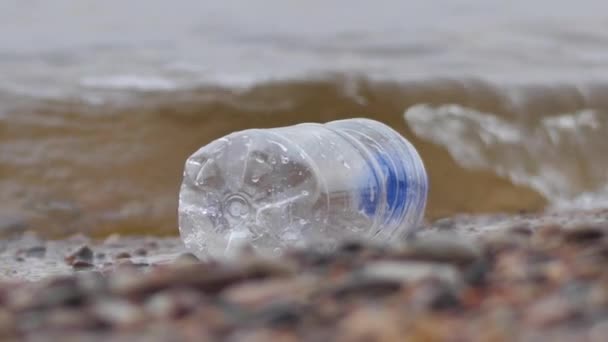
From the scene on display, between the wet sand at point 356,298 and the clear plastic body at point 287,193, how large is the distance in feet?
3.52

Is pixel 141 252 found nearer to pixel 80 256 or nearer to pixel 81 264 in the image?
pixel 80 256

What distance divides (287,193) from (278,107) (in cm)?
326

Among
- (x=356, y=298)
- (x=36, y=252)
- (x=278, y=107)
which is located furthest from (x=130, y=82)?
(x=356, y=298)

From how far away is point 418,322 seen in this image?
159cm

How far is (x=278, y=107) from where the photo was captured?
6.44m

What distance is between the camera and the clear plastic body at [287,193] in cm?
319

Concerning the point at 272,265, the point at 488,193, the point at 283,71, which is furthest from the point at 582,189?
the point at 272,265

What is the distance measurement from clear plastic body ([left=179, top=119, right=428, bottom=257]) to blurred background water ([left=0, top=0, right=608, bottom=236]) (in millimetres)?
2231

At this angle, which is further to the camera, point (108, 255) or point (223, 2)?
point (223, 2)

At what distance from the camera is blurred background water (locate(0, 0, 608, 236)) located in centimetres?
588

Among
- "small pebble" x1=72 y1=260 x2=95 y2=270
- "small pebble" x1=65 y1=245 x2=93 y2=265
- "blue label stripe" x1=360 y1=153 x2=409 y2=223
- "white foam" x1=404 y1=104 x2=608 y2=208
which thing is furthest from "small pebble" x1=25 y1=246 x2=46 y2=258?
"white foam" x1=404 y1=104 x2=608 y2=208

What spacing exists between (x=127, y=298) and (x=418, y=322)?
0.46 metres

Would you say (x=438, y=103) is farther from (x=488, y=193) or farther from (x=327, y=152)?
(x=327, y=152)

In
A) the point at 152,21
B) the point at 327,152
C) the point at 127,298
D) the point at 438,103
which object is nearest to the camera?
the point at 127,298
